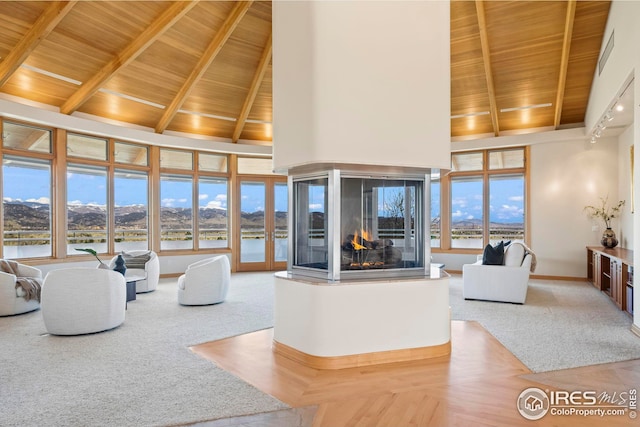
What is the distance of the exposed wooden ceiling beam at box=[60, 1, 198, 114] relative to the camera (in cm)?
670

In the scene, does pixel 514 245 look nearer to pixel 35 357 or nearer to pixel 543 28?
pixel 543 28


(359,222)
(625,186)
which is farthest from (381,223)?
(625,186)

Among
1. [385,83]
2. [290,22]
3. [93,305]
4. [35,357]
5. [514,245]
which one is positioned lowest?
[35,357]

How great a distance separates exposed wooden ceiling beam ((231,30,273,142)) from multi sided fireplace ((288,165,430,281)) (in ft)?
16.4

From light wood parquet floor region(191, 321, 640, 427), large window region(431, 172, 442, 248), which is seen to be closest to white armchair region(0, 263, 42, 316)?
light wood parquet floor region(191, 321, 640, 427)

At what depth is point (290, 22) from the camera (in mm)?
4207

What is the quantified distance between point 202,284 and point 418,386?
4137mm

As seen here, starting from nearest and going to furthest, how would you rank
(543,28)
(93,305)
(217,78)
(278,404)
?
(278,404), (93,305), (543,28), (217,78)

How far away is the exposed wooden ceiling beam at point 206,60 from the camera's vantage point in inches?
289

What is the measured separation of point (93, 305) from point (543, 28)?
27.2 ft

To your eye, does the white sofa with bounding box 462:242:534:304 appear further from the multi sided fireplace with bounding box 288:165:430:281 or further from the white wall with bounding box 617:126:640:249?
the multi sided fireplace with bounding box 288:165:430:281

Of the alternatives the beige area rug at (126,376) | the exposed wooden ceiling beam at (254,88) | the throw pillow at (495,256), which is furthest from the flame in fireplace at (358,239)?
the exposed wooden ceiling beam at (254,88)

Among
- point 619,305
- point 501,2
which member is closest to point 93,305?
point 619,305

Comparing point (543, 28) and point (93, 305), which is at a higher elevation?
point (543, 28)
